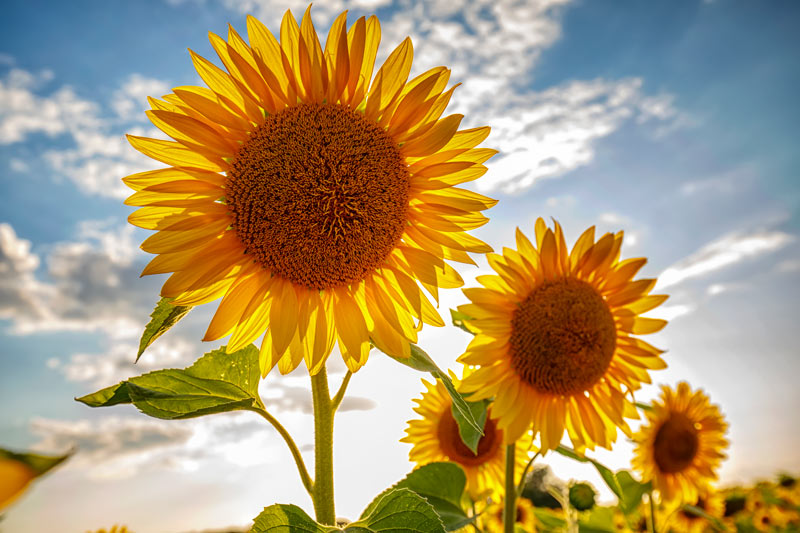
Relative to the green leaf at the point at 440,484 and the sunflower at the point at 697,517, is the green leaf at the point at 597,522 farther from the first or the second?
the sunflower at the point at 697,517

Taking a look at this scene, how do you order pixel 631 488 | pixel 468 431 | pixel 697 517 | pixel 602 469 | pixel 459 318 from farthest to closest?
pixel 697 517 → pixel 631 488 → pixel 459 318 → pixel 602 469 → pixel 468 431

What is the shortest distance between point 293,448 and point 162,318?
63 cm

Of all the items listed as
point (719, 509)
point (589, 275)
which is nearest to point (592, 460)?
point (589, 275)

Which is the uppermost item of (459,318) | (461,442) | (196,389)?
(459,318)

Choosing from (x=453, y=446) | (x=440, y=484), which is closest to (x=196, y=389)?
(x=440, y=484)

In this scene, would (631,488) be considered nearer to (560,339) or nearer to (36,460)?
(560,339)

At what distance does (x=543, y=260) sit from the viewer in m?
2.93

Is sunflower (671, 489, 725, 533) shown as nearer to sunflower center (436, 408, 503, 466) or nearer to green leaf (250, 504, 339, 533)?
sunflower center (436, 408, 503, 466)

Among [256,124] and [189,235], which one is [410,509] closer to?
[189,235]

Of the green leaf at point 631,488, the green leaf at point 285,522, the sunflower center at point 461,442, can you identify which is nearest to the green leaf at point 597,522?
the green leaf at point 631,488

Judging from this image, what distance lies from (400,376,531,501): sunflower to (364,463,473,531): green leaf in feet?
3.19

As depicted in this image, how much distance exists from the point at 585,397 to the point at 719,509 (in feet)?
16.2

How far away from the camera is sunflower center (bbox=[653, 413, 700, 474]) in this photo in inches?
174

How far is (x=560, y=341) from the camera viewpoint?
281 centimetres
